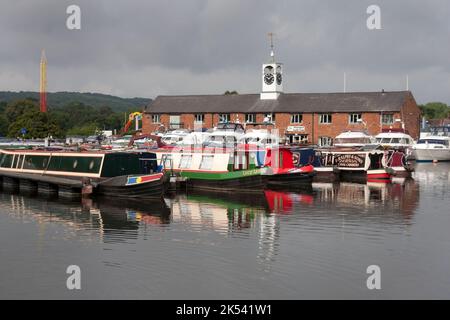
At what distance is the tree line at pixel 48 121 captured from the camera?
7931cm

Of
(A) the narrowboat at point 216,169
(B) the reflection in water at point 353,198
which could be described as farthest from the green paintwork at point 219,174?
(B) the reflection in water at point 353,198

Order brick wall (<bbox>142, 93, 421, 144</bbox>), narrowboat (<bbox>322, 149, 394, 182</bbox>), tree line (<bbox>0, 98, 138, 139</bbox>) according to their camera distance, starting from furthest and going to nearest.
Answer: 1. tree line (<bbox>0, 98, 138, 139</bbox>)
2. brick wall (<bbox>142, 93, 421, 144</bbox>)
3. narrowboat (<bbox>322, 149, 394, 182</bbox>)

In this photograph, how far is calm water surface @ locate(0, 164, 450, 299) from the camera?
1569cm

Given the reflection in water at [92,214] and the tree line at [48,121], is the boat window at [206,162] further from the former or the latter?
the tree line at [48,121]

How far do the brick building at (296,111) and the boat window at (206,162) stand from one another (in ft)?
94.0

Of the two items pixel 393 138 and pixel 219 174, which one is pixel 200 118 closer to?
pixel 393 138

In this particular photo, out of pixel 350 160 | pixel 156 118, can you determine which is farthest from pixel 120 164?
pixel 156 118

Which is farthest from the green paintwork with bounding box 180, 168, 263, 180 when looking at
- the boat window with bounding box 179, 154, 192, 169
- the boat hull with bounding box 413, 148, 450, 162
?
the boat hull with bounding box 413, 148, 450, 162

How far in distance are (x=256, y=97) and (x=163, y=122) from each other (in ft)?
35.5

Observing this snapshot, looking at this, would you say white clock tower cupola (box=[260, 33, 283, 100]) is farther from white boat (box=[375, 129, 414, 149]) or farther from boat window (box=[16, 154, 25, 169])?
boat window (box=[16, 154, 25, 169])

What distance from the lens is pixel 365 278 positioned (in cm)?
1647

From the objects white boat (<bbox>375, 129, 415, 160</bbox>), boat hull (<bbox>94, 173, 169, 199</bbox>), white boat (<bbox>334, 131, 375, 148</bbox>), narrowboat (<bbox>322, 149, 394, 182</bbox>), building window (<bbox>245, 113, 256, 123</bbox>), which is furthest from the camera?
building window (<bbox>245, 113, 256, 123</bbox>)

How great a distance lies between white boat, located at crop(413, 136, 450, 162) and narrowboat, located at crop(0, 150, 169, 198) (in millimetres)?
35718
